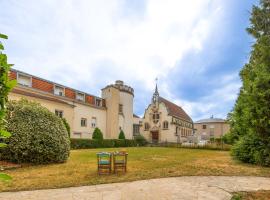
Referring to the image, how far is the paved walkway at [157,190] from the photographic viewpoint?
6574 millimetres

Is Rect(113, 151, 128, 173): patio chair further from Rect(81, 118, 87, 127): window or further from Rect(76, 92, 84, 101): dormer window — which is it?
Rect(76, 92, 84, 101): dormer window

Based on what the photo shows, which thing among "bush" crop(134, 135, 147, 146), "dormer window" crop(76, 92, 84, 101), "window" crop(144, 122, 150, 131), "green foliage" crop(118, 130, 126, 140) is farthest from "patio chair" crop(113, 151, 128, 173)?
"window" crop(144, 122, 150, 131)

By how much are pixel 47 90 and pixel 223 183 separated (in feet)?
89.7

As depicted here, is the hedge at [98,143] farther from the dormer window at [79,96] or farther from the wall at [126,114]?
the dormer window at [79,96]

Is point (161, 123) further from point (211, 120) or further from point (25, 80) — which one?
point (25, 80)

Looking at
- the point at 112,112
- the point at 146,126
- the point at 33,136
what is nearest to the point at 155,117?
the point at 146,126

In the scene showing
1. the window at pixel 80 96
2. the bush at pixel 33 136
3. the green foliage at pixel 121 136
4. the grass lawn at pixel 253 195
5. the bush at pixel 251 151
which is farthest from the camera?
the green foliage at pixel 121 136

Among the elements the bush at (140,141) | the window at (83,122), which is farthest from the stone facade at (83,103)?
the bush at (140,141)

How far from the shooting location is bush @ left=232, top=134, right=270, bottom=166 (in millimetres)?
12886

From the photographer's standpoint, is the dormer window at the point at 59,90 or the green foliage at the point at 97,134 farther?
the green foliage at the point at 97,134

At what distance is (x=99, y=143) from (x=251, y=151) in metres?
22.9

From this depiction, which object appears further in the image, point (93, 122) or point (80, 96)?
point (93, 122)

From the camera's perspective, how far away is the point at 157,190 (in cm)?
729

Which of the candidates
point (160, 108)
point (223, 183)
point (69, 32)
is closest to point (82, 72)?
point (69, 32)
